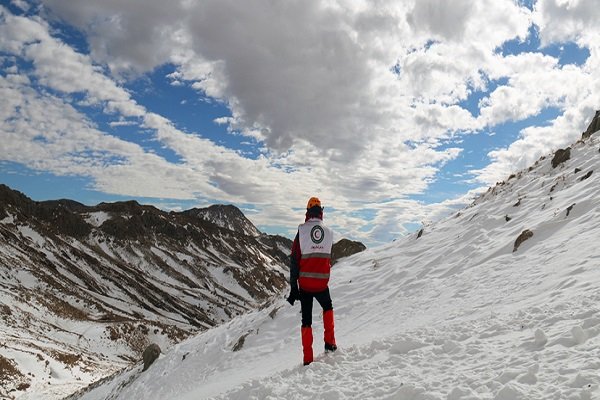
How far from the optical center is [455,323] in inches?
314

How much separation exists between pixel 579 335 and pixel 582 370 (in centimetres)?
96

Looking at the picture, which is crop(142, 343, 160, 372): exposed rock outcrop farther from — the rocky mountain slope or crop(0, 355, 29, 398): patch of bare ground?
crop(0, 355, 29, 398): patch of bare ground

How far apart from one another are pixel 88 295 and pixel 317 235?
12106 cm

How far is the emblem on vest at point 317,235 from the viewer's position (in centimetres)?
853

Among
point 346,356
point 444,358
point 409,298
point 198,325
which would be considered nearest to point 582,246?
point 409,298

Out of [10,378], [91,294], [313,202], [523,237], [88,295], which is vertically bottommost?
[10,378]

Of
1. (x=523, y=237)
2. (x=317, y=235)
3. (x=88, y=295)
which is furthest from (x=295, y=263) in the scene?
(x=88, y=295)

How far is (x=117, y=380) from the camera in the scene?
65.8ft

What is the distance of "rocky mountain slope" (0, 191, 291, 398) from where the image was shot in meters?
41.4

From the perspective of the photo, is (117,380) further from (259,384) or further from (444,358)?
(444,358)

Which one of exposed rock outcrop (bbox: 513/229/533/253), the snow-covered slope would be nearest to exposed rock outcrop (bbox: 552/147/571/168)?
the snow-covered slope

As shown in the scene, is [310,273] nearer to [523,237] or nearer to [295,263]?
[295,263]

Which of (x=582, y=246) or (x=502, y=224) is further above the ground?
(x=502, y=224)

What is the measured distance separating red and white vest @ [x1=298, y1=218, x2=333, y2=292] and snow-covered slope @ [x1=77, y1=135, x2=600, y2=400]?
1451mm
